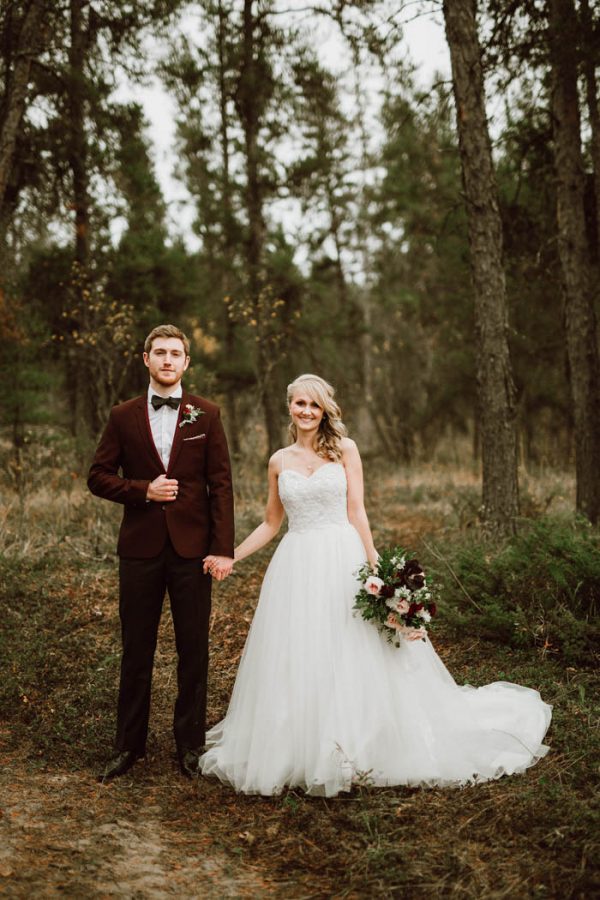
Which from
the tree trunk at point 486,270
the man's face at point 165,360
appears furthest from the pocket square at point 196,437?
the tree trunk at point 486,270

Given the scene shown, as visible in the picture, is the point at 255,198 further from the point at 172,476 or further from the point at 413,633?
the point at 413,633

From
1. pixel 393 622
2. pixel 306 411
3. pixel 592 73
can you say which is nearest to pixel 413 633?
pixel 393 622

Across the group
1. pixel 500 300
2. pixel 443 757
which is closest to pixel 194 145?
pixel 500 300

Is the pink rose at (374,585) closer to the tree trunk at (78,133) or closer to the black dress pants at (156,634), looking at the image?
the black dress pants at (156,634)

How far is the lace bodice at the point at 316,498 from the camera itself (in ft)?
14.5

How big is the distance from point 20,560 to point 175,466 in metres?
4.45

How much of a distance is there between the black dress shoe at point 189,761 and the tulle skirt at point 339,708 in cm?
8

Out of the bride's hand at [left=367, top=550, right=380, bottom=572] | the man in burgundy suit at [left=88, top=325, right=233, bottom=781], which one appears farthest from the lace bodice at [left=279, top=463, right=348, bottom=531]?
the man in burgundy suit at [left=88, top=325, right=233, bottom=781]

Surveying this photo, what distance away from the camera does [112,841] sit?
11.7 feet

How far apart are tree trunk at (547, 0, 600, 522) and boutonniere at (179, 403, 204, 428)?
6.43m

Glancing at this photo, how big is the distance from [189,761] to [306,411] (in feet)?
6.90

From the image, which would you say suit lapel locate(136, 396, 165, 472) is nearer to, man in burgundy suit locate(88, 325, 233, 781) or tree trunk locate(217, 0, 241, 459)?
man in burgundy suit locate(88, 325, 233, 781)

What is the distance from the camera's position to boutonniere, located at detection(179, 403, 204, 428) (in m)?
4.33

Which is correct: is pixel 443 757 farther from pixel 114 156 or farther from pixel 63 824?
pixel 114 156
